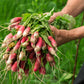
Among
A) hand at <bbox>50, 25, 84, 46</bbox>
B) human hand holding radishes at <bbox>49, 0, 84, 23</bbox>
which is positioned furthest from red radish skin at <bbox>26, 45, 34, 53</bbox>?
human hand holding radishes at <bbox>49, 0, 84, 23</bbox>

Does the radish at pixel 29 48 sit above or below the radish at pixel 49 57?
above

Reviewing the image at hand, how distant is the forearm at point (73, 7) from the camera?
7.41 feet

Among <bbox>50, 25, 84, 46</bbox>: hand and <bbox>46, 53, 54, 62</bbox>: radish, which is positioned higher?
<bbox>50, 25, 84, 46</bbox>: hand

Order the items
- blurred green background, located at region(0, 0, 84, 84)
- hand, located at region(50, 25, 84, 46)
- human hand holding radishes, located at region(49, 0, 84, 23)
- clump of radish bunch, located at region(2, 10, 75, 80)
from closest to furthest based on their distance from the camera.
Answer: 1. clump of radish bunch, located at region(2, 10, 75, 80)
2. hand, located at region(50, 25, 84, 46)
3. human hand holding radishes, located at region(49, 0, 84, 23)
4. blurred green background, located at region(0, 0, 84, 84)

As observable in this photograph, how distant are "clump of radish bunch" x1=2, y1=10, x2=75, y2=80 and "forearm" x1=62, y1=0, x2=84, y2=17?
21.0 inches

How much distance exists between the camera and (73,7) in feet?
7.50

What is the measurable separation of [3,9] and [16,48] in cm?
213

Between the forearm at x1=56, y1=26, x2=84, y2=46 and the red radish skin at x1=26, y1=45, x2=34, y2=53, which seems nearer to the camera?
the red radish skin at x1=26, y1=45, x2=34, y2=53

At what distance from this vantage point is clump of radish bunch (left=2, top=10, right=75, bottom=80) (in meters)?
1.63

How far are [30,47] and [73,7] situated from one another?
860 mm

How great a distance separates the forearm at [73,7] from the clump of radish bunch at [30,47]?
1.75 feet

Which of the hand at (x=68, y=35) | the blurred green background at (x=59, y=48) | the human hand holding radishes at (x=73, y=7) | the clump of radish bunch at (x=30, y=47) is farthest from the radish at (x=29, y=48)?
the human hand holding radishes at (x=73, y=7)

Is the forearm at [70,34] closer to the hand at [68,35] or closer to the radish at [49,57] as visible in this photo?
the hand at [68,35]

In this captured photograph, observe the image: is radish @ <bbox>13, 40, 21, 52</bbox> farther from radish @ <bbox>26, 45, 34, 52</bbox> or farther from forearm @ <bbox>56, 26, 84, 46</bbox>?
forearm @ <bbox>56, 26, 84, 46</bbox>
